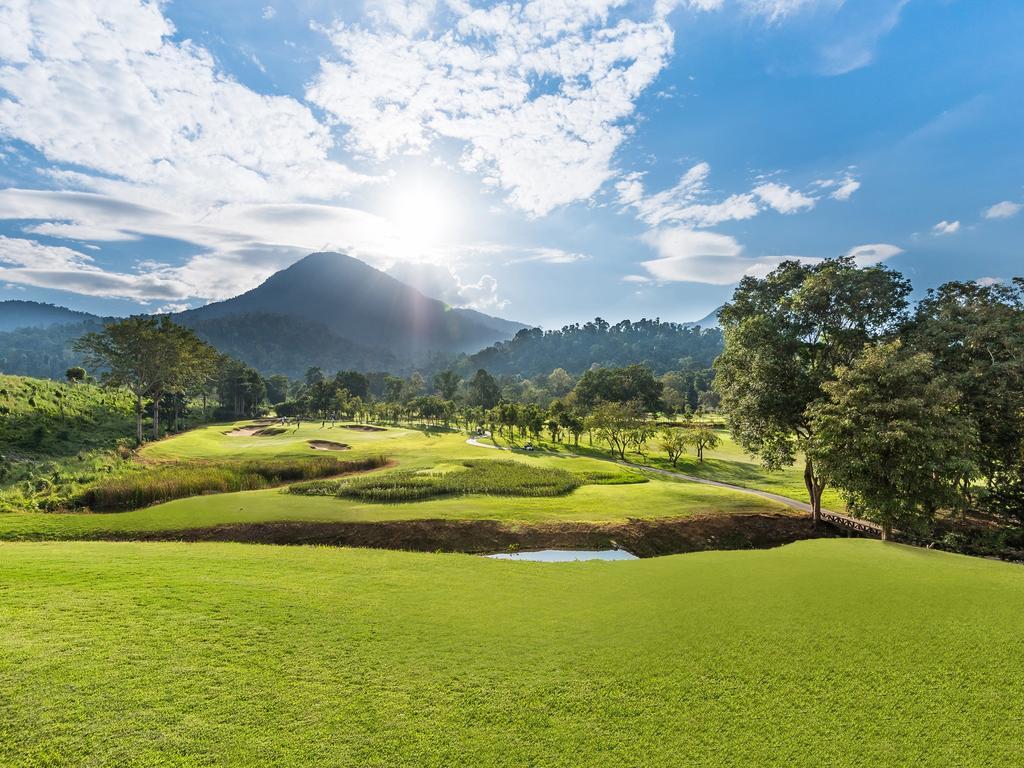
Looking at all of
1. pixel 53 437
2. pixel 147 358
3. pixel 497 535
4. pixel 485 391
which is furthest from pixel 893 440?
pixel 485 391

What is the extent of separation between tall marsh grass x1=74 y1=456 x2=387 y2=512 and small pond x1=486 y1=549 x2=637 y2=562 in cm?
2403

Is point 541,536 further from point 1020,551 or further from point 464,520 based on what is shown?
point 1020,551

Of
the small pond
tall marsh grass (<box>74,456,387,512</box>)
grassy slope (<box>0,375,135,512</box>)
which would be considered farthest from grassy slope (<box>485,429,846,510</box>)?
grassy slope (<box>0,375,135,512</box>)

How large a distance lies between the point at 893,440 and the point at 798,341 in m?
9.53

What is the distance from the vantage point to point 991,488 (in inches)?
1114

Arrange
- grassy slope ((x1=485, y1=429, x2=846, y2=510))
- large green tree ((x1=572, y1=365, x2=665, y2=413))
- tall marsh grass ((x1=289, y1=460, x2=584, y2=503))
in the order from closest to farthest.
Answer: tall marsh grass ((x1=289, y1=460, x2=584, y2=503)) < grassy slope ((x1=485, y1=429, x2=846, y2=510)) < large green tree ((x1=572, y1=365, x2=665, y2=413))

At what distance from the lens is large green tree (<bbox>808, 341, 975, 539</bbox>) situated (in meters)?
19.9

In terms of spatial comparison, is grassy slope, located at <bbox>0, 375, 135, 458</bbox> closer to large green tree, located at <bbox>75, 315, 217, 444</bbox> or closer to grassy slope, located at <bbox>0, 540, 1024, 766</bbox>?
large green tree, located at <bbox>75, 315, 217, 444</bbox>

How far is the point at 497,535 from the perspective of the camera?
22844mm

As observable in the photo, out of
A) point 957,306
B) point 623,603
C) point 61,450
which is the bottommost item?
point 61,450

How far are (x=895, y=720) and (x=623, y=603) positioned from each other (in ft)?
17.8

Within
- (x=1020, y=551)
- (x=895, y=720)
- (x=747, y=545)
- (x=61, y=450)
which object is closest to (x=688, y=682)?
(x=895, y=720)

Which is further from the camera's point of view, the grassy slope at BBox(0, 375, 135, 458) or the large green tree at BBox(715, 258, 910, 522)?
the grassy slope at BBox(0, 375, 135, 458)

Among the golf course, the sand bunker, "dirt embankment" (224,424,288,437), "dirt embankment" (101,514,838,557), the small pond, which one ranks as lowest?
"dirt embankment" (224,424,288,437)
